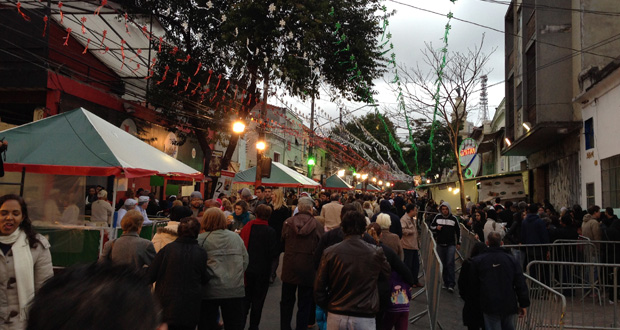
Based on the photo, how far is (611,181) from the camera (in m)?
13.2

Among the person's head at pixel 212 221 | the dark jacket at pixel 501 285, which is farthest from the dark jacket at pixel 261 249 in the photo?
the dark jacket at pixel 501 285

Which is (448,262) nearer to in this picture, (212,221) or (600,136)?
(212,221)

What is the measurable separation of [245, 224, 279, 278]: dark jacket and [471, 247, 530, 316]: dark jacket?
279cm

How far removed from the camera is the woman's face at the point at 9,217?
381 centimetres

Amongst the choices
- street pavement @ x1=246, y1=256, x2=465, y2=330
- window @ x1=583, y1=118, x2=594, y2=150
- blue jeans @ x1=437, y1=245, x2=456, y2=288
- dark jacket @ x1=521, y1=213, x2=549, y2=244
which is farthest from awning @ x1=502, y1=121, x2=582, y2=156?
street pavement @ x1=246, y1=256, x2=465, y2=330

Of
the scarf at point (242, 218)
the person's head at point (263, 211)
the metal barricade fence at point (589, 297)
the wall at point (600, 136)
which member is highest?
the wall at point (600, 136)

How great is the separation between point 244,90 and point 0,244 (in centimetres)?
1617

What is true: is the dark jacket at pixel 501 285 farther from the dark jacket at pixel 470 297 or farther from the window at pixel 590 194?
the window at pixel 590 194

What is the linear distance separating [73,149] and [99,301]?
8579mm

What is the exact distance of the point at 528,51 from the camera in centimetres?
1891

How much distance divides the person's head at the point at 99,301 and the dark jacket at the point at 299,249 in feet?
17.3

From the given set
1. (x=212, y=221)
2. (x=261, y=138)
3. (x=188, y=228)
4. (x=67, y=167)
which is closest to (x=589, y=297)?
(x=212, y=221)

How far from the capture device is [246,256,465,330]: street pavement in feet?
25.0

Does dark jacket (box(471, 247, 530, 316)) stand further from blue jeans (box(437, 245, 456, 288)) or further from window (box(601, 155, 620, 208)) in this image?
window (box(601, 155, 620, 208))
